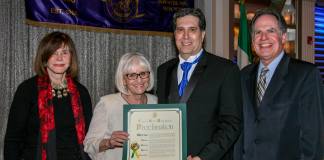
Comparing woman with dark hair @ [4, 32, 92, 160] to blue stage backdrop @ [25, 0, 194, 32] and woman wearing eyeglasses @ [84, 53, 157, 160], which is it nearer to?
woman wearing eyeglasses @ [84, 53, 157, 160]

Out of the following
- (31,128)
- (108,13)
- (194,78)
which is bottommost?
(31,128)

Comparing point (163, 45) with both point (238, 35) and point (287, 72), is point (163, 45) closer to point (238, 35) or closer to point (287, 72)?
A: point (238, 35)

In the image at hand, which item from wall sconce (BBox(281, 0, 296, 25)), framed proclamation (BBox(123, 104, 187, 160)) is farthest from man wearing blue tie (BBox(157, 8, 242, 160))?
wall sconce (BBox(281, 0, 296, 25))

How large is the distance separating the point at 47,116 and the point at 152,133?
29.6 inches

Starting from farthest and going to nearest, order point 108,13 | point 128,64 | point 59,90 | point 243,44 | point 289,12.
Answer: point 289,12, point 243,44, point 108,13, point 59,90, point 128,64

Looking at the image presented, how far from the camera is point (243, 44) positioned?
5863mm

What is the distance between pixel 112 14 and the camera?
216 inches

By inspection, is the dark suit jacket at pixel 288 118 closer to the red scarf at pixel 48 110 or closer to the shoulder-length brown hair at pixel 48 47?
the red scarf at pixel 48 110

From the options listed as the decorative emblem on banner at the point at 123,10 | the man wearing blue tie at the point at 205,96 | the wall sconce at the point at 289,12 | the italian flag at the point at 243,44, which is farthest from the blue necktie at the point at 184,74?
the wall sconce at the point at 289,12

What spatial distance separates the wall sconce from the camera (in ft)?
22.8

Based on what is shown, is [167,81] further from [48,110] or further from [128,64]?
[48,110]

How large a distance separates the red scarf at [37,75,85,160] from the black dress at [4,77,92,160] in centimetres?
3

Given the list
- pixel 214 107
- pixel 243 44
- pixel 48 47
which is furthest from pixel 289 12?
pixel 48 47

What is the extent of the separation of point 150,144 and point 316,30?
571 cm
